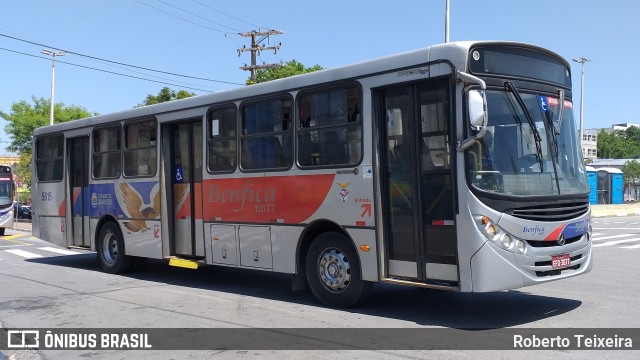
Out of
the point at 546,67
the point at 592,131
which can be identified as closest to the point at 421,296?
the point at 546,67

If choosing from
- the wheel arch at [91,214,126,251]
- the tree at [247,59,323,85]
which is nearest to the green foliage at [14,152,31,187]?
the tree at [247,59,323,85]

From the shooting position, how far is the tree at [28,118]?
4634 cm

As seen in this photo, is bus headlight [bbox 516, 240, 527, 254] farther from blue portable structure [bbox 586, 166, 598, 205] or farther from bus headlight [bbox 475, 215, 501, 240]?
blue portable structure [bbox 586, 166, 598, 205]

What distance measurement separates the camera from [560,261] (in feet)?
24.4

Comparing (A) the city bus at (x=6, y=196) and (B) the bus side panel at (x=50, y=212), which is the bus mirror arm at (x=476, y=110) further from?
(A) the city bus at (x=6, y=196)

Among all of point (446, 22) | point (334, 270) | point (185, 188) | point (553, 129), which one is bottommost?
point (334, 270)

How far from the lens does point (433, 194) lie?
24.6ft

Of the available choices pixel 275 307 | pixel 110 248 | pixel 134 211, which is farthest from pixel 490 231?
pixel 110 248

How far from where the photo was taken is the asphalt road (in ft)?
22.3

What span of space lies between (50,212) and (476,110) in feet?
37.7

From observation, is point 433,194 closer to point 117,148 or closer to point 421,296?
point 421,296

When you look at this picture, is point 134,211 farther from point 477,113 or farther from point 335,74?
point 477,113

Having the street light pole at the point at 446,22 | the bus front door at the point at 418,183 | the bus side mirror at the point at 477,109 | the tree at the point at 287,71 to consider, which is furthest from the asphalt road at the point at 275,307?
the tree at the point at 287,71

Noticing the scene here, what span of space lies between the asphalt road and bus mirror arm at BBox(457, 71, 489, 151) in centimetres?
224
